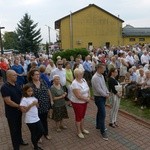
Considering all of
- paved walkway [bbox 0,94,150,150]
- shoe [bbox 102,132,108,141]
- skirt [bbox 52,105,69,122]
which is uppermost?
skirt [bbox 52,105,69,122]

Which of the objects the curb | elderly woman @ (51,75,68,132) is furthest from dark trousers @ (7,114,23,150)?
the curb

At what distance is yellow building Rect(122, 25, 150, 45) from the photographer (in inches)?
1861

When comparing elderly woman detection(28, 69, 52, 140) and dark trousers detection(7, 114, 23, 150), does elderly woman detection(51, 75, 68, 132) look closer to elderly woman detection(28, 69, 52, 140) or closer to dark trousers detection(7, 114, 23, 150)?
elderly woman detection(28, 69, 52, 140)

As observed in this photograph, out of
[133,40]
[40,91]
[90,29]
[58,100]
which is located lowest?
[58,100]

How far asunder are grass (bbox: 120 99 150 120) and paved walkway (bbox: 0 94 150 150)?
53cm

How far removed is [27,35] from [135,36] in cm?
2024

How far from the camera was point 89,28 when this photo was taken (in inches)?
1793

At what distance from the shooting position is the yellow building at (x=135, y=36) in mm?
47281

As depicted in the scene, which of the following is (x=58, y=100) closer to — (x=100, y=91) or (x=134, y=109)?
(x=100, y=91)

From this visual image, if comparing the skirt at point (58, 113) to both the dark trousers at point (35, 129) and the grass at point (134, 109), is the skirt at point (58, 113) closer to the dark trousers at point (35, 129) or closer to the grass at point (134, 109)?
the dark trousers at point (35, 129)

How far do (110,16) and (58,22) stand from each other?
966cm

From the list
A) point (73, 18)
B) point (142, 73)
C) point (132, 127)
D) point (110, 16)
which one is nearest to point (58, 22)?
point (73, 18)

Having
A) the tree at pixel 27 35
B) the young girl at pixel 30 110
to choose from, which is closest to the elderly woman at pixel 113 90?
the young girl at pixel 30 110

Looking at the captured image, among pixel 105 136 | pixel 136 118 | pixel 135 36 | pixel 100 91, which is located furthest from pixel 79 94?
pixel 135 36
